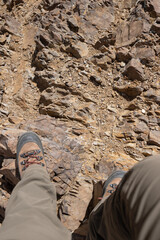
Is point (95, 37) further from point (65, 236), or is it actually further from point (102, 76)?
point (65, 236)

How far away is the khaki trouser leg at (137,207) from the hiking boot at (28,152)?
5.22 ft

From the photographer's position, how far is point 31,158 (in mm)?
2637

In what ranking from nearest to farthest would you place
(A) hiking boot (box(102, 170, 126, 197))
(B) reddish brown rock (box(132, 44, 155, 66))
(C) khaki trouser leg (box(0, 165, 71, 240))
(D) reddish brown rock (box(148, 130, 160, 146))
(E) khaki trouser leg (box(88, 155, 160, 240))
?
(E) khaki trouser leg (box(88, 155, 160, 240)), (C) khaki trouser leg (box(0, 165, 71, 240)), (A) hiking boot (box(102, 170, 126, 197)), (D) reddish brown rock (box(148, 130, 160, 146)), (B) reddish brown rock (box(132, 44, 155, 66))

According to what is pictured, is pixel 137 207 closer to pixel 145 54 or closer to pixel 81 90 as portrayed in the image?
pixel 81 90

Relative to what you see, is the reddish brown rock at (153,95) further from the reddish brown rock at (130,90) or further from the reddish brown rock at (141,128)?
the reddish brown rock at (141,128)

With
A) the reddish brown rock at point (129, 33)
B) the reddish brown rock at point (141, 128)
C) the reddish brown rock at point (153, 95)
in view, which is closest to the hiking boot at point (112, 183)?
the reddish brown rock at point (141, 128)

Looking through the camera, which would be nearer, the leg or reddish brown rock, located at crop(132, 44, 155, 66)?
the leg

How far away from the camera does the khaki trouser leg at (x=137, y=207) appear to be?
750 millimetres

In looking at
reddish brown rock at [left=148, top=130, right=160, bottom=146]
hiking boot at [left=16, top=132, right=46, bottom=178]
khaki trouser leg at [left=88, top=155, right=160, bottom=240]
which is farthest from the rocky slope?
khaki trouser leg at [left=88, top=155, right=160, bottom=240]

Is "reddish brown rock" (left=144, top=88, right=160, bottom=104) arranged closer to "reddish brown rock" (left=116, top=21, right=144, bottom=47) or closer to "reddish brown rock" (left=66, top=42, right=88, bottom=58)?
"reddish brown rock" (left=116, top=21, right=144, bottom=47)

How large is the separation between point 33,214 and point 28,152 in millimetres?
1186

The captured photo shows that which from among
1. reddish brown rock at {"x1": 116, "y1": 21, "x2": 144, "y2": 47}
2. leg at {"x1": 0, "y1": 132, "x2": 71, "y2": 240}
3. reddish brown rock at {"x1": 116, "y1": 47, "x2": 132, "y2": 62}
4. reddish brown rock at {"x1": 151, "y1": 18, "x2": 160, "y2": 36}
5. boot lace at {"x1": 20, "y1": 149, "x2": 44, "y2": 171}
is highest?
reddish brown rock at {"x1": 151, "y1": 18, "x2": 160, "y2": 36}

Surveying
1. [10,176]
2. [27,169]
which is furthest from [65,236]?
[10,176]

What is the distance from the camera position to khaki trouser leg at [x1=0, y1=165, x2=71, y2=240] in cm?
139
